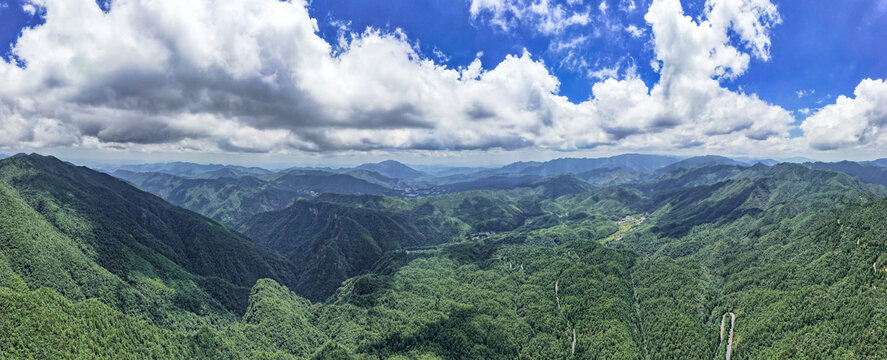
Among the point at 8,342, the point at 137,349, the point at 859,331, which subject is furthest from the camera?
the point at 137,349

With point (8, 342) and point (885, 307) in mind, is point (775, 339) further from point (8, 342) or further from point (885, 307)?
point (8, 342)

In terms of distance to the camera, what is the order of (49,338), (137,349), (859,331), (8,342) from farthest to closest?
(137,349) → (859,331) → (49,338) → (8,342)

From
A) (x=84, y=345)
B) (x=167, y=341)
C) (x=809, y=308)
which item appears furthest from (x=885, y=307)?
(x=84, y=345)

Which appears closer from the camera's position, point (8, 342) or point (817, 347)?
point (8, 342)

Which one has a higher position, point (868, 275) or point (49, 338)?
point (868, 275)

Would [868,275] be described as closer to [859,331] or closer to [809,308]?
[809,308]

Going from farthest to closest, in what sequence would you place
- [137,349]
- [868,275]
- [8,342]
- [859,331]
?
Answer: [868,275] → [137,349] → [859,331] → [8,342]

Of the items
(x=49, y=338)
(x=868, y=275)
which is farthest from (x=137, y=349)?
(x=868, y=275)

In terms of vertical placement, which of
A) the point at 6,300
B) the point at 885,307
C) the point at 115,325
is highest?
the point at 6,300

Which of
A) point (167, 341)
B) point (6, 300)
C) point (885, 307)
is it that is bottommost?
point (167, 341)
